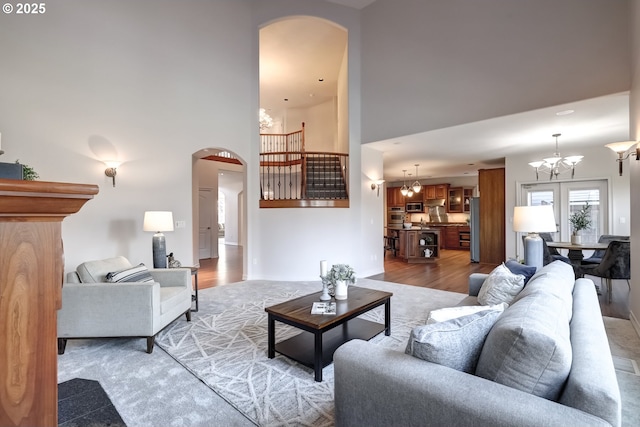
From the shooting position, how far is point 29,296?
45 cm

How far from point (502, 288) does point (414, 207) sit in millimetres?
9577

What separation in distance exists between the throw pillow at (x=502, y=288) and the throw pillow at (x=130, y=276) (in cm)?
332

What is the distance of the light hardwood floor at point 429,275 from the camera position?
446 centimetres

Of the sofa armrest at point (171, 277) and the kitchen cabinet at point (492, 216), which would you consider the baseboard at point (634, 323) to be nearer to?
the kitchen cabinet at point (492, 216)

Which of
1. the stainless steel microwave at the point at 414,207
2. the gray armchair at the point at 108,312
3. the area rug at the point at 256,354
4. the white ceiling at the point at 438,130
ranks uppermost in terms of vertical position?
the white ceiling at the point at 438,130

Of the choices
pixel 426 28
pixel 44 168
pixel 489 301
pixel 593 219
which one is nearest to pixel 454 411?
pixel 489 301

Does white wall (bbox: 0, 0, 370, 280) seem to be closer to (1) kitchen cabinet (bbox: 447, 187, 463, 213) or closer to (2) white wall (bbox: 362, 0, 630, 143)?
(2) white wall (bbox: 362, 0, 630, 143)

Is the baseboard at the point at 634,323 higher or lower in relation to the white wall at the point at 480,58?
lower

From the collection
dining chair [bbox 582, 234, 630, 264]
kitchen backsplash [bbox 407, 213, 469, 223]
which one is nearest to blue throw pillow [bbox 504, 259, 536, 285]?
dining chair [bbox 582, 234, 630, 264]

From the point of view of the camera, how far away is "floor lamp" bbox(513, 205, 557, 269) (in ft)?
10.8

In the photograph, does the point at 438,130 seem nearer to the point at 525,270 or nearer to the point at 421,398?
the point at 525,270

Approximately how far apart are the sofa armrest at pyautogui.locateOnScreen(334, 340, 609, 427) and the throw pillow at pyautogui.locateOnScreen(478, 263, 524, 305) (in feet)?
5.01

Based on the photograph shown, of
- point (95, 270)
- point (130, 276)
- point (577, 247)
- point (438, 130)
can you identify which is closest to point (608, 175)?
point (577, 247)

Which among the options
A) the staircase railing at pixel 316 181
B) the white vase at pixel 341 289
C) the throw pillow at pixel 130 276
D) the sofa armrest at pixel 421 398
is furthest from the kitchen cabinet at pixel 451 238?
the sofa armrest at pixel 421 398
